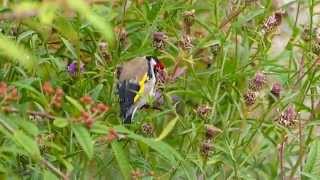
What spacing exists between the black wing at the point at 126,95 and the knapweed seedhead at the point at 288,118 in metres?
0.39

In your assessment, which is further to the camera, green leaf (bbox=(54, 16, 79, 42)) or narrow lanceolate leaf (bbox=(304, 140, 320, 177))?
narrow lanceolate leaf (bbox=(304, 140, 320, 177))

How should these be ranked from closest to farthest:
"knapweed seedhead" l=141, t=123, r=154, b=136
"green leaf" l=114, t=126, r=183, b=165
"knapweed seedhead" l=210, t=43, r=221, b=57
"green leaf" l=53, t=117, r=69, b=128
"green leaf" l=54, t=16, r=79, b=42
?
"green leaf" l=53, t=117, r=69, b=128 → "green leaf" l=114, t=126, r=183, b=165 → "green leaf" l=54, t=16, r=79, b=42 → "knapweed seedhead" l=141, t=123, r=154, b=136 → "knapweed seedhead" l=210, t=43, r=221, b=57

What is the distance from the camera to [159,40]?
2219 millimetres

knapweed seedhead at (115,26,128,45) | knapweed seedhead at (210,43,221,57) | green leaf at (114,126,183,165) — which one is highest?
knapweed seedhead at (115,26,128,45)

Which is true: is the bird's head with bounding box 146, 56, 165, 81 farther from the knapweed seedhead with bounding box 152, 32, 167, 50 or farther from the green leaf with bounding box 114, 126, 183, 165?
the green leaf with bounding box 114, 126, 183, 165

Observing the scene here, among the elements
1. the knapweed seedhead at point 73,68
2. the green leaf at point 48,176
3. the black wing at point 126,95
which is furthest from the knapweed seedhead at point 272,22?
the green leaf at point 48,176

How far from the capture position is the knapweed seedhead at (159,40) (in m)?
2.21

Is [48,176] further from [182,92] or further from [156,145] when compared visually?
[182,92]

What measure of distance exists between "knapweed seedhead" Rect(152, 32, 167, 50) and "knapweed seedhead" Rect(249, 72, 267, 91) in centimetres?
29

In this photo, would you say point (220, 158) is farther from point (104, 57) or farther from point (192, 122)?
point (104, 57)

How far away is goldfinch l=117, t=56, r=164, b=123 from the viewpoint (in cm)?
208

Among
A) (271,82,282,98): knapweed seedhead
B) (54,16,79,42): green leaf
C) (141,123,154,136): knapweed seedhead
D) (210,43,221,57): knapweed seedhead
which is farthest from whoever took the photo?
(210,43,221,57): knapweed seedhead

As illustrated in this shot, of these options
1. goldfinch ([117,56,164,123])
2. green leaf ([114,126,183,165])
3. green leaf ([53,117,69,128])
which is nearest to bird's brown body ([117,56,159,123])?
goldfinch ([117,56,164,123])

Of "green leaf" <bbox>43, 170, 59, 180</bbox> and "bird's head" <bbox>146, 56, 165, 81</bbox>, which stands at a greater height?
"bird's head" <bbox>146, 56, 165, 81</bbox>
